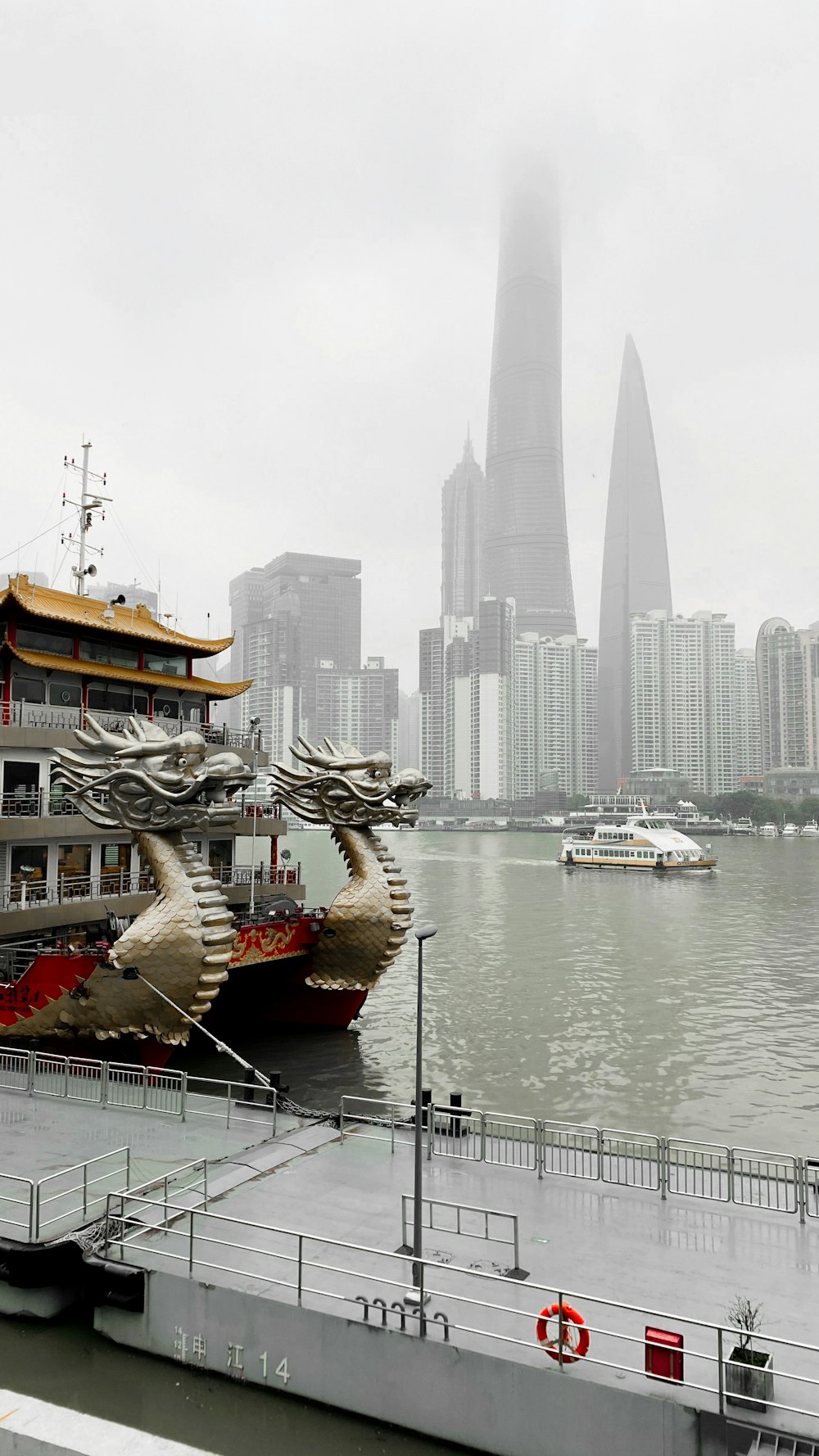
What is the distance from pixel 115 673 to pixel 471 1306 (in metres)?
21.2

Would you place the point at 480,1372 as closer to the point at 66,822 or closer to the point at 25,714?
the point at 66,822

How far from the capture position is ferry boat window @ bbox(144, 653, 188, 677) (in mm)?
30922

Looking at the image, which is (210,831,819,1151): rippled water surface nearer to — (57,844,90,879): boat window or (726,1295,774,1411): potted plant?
(57,844,90,879): boat window

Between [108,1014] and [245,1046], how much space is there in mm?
7730

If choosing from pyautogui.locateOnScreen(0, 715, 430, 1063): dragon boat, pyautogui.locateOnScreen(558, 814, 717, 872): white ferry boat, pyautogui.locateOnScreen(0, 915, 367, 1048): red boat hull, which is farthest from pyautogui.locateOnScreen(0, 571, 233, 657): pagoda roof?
pyautogui.locateOnScreen(558, 814, 717, 872): white ferry boat

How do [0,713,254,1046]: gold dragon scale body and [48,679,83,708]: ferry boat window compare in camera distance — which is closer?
[0,713,254,1046]: gold dragon scale body

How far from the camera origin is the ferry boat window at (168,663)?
3092cm

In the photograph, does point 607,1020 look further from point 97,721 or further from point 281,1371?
point 281,1371

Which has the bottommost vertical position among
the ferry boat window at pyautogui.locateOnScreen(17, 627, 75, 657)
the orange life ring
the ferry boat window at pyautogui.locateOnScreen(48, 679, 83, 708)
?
the orange life ring

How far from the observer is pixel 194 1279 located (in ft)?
36.4

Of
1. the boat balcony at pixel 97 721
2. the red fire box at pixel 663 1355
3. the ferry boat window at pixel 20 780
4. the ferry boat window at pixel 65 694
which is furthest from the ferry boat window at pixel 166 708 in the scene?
the red fire box at pixel 663 1355

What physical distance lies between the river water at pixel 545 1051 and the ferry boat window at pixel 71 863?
5.73 m

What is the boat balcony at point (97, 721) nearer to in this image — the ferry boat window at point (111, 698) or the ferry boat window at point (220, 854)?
the ferry boat window at point (111, 698)

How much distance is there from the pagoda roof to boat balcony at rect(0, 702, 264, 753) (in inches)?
92.1
